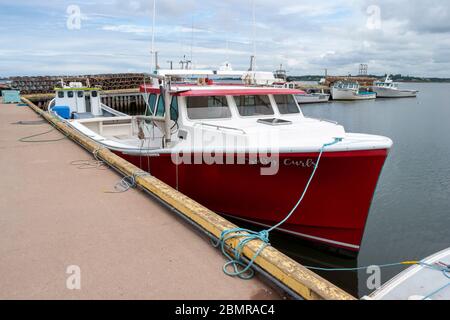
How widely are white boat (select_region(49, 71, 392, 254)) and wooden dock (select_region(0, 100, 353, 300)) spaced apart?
1256 millimetres

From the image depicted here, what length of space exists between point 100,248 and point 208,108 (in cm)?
426

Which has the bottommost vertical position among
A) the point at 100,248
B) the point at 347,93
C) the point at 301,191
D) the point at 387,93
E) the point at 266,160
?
the point at 100,248

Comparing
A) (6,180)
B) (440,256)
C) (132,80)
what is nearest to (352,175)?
(440,256)

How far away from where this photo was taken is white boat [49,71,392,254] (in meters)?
5.69

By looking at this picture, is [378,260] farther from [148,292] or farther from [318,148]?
[148,292]

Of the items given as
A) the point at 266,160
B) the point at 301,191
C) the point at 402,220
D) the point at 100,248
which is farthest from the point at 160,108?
Answer: the point at 402,220

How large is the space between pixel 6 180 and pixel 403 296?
6.42 metres

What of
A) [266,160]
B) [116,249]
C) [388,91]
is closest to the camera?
[116,249]

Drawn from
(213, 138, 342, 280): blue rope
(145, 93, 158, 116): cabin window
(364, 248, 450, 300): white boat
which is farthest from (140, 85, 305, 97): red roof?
(364, 248, 450, 300): white boat

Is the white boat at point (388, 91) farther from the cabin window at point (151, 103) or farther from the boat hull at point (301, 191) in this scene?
the boat hull at point (301, 191)

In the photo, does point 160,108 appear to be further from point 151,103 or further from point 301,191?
point 301,191

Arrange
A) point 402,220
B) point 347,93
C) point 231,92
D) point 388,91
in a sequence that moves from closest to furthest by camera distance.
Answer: point 231,92
point 402,220
point 347,93
point 388,91

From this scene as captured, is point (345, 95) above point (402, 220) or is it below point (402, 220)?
above

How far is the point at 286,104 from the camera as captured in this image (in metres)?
8.19
